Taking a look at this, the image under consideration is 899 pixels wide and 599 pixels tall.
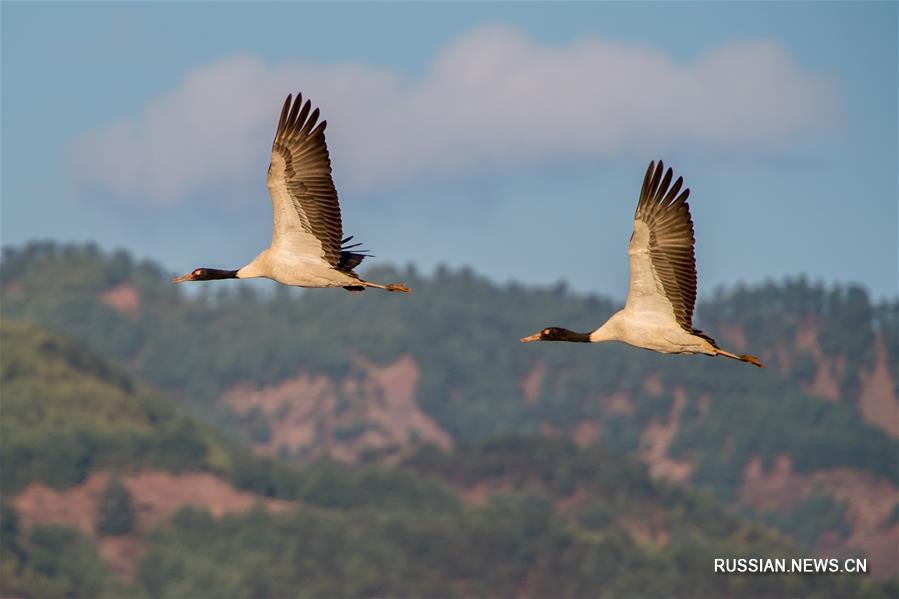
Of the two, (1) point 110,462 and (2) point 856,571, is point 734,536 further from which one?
(1) point 110,462

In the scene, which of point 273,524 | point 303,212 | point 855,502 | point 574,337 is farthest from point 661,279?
point 855,502

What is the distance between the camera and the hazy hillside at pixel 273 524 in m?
120

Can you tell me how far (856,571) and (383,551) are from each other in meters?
37.5

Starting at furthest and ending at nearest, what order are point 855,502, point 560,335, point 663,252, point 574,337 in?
point 855,502 < point 560,335 < point 574,337 < point 663,252

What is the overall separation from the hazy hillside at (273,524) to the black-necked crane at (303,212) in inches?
3208

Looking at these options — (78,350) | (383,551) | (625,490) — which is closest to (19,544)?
(383,551)

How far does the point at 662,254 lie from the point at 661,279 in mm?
440

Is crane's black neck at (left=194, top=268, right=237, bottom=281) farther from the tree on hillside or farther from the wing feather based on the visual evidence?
the tree on hillside

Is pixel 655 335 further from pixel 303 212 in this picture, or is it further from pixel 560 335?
pixel 303 212

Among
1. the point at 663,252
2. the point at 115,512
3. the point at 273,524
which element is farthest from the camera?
the point at 273,524

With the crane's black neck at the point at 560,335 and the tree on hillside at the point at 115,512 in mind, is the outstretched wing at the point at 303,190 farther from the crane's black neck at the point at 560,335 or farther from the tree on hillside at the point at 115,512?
the tree on hillside at the point at 115,512

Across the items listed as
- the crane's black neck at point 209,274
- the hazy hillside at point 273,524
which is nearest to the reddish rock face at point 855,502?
the hazy hillside at point 273,524

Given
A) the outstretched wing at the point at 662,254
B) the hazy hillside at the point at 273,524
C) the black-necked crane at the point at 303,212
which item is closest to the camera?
the outstretched wing at the point at 662,254

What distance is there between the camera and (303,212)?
31062 millimetres
